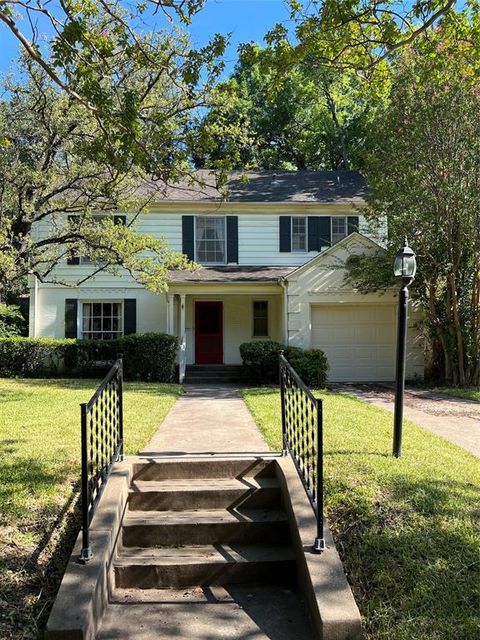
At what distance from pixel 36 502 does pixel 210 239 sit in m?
12.7

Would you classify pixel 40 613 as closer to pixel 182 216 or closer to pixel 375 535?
pixel 375 535

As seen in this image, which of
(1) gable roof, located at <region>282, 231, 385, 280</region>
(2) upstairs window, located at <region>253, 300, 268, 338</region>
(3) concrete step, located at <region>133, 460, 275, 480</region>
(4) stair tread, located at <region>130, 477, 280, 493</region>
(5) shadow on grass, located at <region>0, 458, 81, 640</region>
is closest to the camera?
(5) shadow on grass, located at <region>0, 458, 81, 640</region>

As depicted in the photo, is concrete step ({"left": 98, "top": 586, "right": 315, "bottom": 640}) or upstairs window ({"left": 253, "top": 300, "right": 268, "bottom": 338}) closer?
concrete step ({"left": 98, "top": 586, "right": 315, "bottom": 640})

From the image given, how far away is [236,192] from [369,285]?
231 inches

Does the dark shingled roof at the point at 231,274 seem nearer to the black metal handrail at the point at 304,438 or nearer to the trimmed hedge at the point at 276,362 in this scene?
the trimmed hedge at the point at 276,362

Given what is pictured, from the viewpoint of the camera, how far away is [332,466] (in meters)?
4.73

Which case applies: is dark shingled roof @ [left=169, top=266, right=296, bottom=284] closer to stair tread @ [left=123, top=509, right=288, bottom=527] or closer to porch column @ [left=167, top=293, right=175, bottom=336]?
porch column @ [left=167, top=293, right=175, bottom=336]

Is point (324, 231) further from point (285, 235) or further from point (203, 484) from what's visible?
point (203, 484)

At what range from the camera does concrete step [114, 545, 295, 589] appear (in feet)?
11.8

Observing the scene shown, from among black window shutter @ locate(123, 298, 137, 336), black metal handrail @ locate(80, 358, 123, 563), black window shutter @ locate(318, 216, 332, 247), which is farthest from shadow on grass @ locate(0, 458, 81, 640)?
black window shutter @ locate(318, 216, 332, 247)

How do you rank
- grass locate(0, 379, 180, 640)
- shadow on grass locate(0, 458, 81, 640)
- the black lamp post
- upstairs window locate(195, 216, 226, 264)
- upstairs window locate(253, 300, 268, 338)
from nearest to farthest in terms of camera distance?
shadow on grass locate(0, 458, 81, 640) → grass locate(0, 379, 180, 640) → the black lamp post → upstairs window locate(195, 216, 226, 264) → upstairs window locate(253, 300, 268, 338)

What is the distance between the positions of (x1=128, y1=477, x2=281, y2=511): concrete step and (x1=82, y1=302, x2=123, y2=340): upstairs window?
1171 cm

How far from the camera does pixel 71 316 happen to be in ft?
50.8

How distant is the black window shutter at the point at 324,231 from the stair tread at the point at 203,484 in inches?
481
